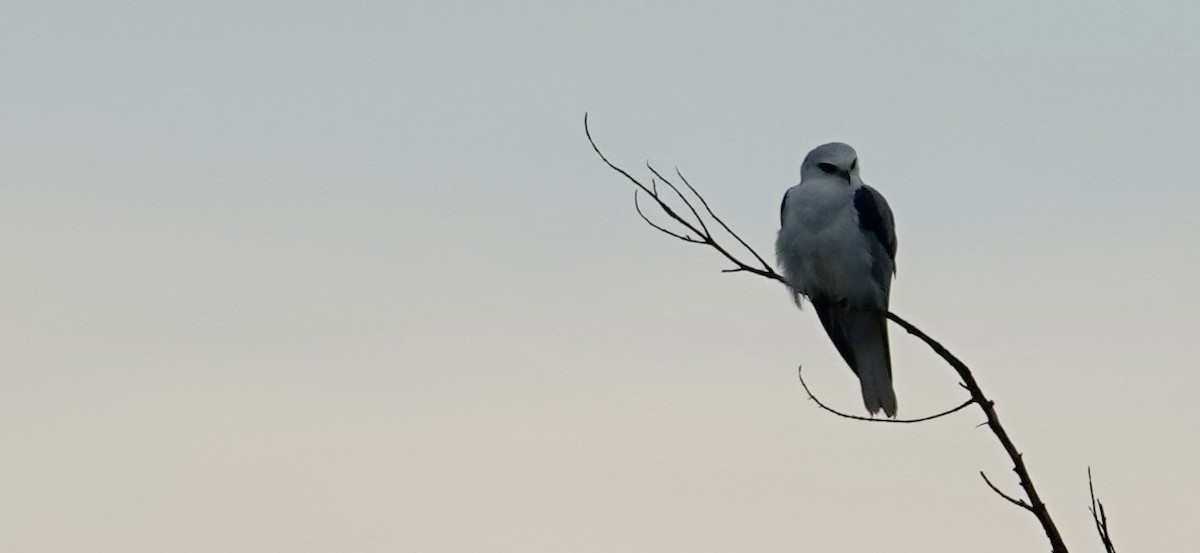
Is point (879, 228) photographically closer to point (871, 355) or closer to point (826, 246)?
point (826, 246)

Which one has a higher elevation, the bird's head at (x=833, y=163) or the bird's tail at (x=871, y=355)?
the bird's head at (x=833, y=163)

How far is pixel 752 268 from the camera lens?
416cm

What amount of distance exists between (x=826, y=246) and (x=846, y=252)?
10 centimetres

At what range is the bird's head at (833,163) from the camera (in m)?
6.96

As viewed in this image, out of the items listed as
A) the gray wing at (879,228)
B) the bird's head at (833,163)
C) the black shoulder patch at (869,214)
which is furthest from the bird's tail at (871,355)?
the bird's head at (833,163)

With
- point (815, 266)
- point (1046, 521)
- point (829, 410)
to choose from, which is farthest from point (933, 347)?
point (815, 266)

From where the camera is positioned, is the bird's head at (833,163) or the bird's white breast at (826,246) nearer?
the bird's white breast at (826,246)

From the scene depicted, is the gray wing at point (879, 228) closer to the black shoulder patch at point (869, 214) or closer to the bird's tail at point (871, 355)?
the black shoulder patch at point (869, 214)

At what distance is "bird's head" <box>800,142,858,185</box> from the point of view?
6961 millimetres

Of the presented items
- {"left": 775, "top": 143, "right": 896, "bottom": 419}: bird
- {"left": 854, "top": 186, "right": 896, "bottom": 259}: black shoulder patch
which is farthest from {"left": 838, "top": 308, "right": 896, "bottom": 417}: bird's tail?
{"left": 854, "top": 186, "right": 896, "bottom": 259}: black shoulder patch

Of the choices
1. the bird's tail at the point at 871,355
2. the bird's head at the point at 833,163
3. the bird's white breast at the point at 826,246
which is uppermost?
the bird's head at the point at 833,163

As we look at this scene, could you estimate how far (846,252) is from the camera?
679cm

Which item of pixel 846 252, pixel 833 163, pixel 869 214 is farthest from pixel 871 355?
pixel 833 163

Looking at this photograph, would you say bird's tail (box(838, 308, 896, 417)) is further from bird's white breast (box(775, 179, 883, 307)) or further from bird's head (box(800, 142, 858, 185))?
bird's head (box(800, 142, 858, 185))
